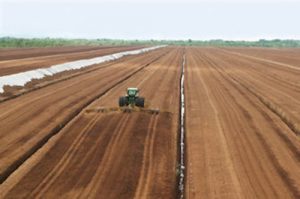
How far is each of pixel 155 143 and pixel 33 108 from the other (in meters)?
6.72

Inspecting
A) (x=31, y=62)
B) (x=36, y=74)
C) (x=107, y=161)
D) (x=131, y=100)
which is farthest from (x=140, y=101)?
(x=31, y=62)

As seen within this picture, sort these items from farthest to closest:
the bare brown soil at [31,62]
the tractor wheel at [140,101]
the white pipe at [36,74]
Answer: the bare brown soil at [31,62] → the white pipe at [36,74] → the tractor wheel at [140,101]

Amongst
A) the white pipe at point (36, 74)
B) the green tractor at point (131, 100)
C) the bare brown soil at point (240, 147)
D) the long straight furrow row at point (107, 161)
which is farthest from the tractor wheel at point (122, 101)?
the white pipe at point (36, 74)

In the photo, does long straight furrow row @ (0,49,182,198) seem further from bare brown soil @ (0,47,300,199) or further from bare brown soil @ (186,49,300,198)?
bare brown soil @ (186,49,300,198)

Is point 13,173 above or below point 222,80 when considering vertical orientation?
above

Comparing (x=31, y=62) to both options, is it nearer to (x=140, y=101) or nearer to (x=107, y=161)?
(x=140, y=101)

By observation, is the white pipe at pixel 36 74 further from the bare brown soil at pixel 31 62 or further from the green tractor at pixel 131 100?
the green tractor at pixel 131 100

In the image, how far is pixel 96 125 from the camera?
1527cm

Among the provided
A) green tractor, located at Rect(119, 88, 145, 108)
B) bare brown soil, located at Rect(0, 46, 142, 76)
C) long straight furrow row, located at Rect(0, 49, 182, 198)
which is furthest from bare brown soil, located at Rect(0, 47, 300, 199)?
bare brown soil, located at Rect(0, 46, 142, 76)

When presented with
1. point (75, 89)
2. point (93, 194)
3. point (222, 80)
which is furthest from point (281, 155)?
point (222, 80)

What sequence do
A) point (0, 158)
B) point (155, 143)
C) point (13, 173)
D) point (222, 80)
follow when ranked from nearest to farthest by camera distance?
point (13, 173)
point (0, 158)
point (155, 143)
point (222, 80)

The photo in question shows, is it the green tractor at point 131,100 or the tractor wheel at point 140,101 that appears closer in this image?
the green tractor at point 131,100

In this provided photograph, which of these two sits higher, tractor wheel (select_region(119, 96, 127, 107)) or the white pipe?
tractor wheel (select_region(119, 96, 127, 107))

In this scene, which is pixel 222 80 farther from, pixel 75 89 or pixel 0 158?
pixel 0 158
